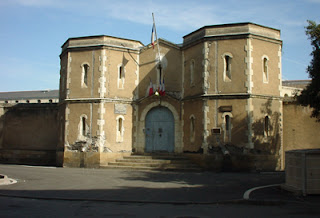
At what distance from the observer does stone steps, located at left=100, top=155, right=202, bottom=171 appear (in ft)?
64.9

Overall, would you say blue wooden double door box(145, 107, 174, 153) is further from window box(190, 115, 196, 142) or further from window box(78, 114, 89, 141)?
window box(78, 114, 89, 141)

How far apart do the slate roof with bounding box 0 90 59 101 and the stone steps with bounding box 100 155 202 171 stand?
160 ft

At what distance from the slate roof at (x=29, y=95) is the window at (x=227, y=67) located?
52070mm

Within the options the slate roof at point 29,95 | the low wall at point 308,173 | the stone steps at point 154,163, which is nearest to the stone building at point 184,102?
the stone steps at point 154,163

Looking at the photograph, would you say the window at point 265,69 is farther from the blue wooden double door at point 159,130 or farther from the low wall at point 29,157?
the low wall at point 29,157

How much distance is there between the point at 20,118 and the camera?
26.4 meters

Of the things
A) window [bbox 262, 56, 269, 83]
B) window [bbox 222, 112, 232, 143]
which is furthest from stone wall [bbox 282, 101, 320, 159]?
window [bbox 222, 112, 232, 143]

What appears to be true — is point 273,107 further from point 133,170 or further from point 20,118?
point 20,118

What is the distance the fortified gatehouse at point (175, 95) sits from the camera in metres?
19.3

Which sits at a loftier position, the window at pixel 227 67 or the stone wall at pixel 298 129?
the window at pixel 227 67

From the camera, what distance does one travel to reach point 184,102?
71.1 feet

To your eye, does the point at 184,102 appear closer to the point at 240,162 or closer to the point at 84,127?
the point at 240,162

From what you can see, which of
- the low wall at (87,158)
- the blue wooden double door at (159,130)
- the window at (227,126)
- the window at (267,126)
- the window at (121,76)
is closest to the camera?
the window at (227,126)

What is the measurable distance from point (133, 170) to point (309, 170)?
10877 mm
